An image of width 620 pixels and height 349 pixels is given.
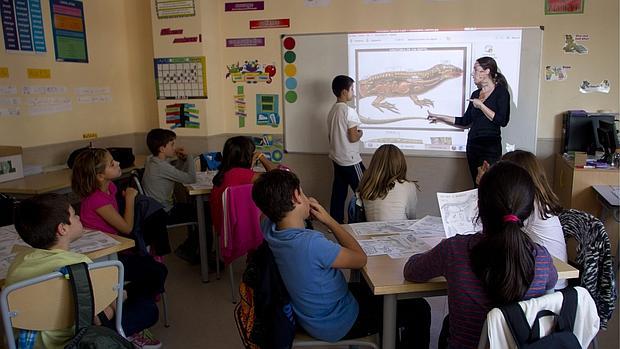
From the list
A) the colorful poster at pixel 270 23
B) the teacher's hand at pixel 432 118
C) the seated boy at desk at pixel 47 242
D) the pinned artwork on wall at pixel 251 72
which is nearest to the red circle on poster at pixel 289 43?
the colorful poster at pixel 270 23

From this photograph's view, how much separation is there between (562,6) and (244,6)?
2.77 metres

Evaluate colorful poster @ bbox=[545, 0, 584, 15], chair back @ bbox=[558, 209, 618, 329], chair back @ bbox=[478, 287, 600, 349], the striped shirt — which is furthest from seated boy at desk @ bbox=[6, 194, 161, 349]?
colorful poster @ bbox=[545, 0, 584, 15]

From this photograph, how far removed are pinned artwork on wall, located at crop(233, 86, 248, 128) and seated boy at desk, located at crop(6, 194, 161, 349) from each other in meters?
3.12

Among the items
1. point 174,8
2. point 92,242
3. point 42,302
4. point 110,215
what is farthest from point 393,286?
point 174,8

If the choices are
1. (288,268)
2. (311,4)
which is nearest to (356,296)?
(288,268)

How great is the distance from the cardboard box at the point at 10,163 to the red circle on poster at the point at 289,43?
2.39 metres

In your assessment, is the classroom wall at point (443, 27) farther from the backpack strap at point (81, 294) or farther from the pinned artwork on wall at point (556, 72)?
the backpack strap at point (81, 294)

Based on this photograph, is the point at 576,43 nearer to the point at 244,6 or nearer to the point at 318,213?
the point at 244,6

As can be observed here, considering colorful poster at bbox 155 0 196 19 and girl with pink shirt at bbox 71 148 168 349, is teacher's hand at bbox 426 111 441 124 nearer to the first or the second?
colorful poster at bbox 155 0 196 19

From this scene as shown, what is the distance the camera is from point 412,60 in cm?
437

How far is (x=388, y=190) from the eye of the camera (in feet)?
8.47

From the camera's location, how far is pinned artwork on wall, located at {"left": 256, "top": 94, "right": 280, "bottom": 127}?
4.82 metres

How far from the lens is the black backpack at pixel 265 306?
1.71 m

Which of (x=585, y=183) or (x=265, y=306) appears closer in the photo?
(x=265, y=306)
